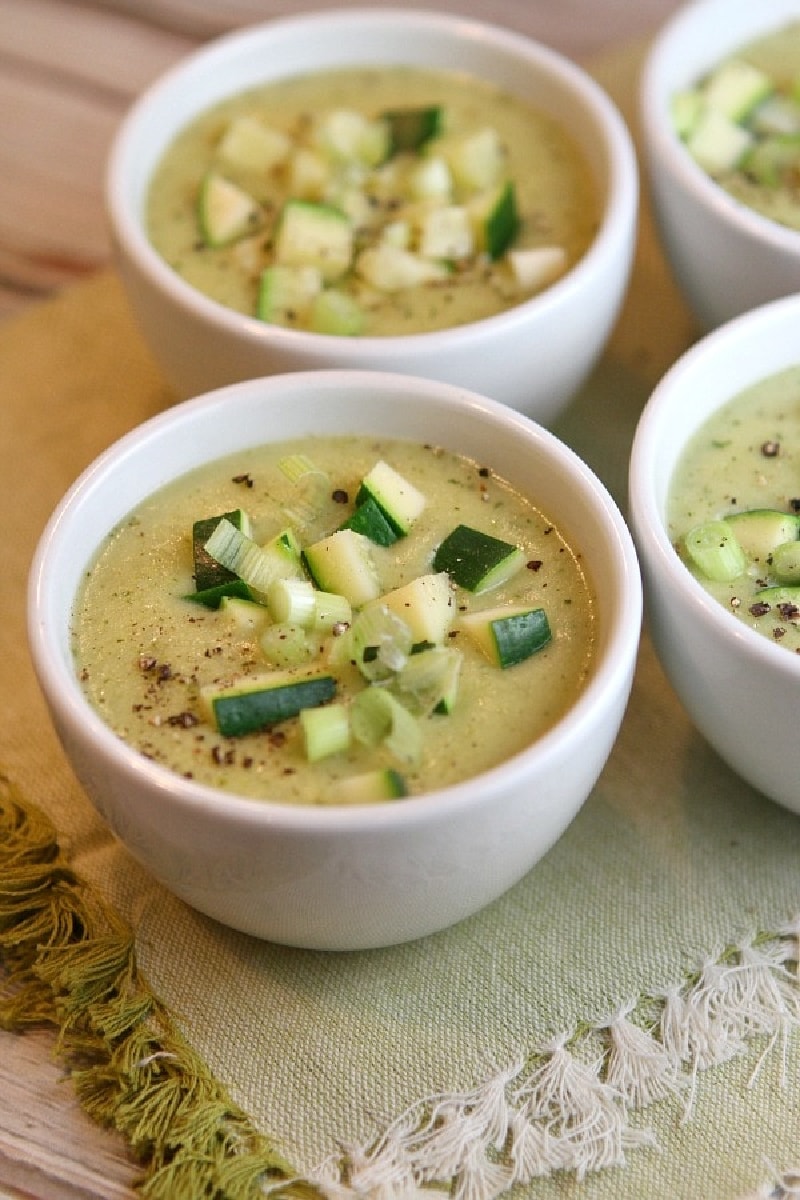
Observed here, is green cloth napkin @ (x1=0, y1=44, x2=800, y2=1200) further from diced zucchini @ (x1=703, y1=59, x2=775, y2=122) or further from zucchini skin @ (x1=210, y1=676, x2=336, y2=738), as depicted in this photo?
diced zucchini @ (x1=703, y1=59, x2=775, y2=122)

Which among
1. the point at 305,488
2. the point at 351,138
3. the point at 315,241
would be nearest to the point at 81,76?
the point at 351,138

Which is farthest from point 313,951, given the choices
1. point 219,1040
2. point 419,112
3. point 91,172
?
point 91,172

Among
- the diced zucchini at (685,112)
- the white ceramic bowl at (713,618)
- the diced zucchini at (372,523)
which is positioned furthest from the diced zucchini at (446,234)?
the diced zucchini at (372,523)

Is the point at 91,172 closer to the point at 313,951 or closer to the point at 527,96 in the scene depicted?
the point at 527,96

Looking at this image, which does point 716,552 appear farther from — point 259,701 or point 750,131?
point 750,131

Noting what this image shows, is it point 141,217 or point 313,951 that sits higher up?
point 141,217

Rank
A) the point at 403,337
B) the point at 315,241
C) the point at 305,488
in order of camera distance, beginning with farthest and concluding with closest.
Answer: the point at 315,241, the point at 403,337, the point at 305,488

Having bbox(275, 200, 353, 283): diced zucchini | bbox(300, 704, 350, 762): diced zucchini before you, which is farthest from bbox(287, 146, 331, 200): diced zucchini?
bbox(300, 704, 350, 762): diced zucchini
